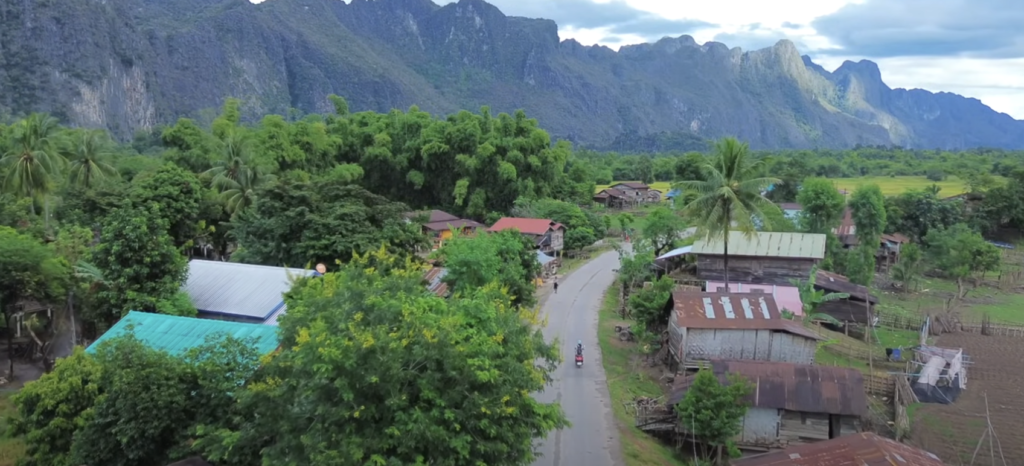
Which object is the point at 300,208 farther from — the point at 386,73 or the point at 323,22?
the point at 323,22

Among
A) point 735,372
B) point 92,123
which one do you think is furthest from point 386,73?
point 735,372

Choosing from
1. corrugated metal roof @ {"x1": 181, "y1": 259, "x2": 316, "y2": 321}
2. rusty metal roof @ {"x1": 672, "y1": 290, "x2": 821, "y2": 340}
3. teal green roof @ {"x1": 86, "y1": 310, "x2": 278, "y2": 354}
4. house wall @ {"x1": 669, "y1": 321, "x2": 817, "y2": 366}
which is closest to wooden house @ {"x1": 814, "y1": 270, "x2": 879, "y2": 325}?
rusty metal roof @ {"x1": 672, "y1": 290, "x2": 821, "y2": 340}

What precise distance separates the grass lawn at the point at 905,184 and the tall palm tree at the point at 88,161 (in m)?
60.7

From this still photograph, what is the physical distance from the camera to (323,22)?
6107 inches

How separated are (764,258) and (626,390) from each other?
10.9 meters

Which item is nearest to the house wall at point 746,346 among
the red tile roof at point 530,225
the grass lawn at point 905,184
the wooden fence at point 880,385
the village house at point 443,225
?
the wooden fence at point 880,385

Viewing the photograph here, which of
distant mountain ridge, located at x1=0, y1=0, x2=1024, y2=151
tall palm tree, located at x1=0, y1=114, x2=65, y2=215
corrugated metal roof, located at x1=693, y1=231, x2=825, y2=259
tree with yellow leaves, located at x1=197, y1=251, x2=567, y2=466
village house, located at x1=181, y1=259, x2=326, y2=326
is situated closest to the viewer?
tree with yellow leaves, located at x1=197, y1=251, x2=567, y2=466

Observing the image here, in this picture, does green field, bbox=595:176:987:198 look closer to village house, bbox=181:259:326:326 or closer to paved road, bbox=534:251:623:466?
paved road, bbox=534:251:623:466

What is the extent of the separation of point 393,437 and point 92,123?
100703mm

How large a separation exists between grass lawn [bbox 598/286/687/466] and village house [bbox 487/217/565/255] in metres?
9.38

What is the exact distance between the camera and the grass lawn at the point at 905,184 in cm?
6431

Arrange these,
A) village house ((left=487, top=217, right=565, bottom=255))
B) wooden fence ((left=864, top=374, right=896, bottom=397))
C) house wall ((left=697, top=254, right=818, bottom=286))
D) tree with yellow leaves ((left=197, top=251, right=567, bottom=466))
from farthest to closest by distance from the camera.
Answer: village house ((left=487, top=217, right=565, bottom=255))
house wall ((left=697, top=254, right=818, bottom=286))
wooden fence ((left=864, top=374, right=896, bottom=397))
tree with yellow leaves ((left=197, top=251, right=567, bottom=466))

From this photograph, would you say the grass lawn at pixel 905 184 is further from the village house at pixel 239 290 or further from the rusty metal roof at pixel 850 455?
the village house at pixel 239 290

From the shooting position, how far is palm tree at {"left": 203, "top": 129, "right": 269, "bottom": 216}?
1100 inches
